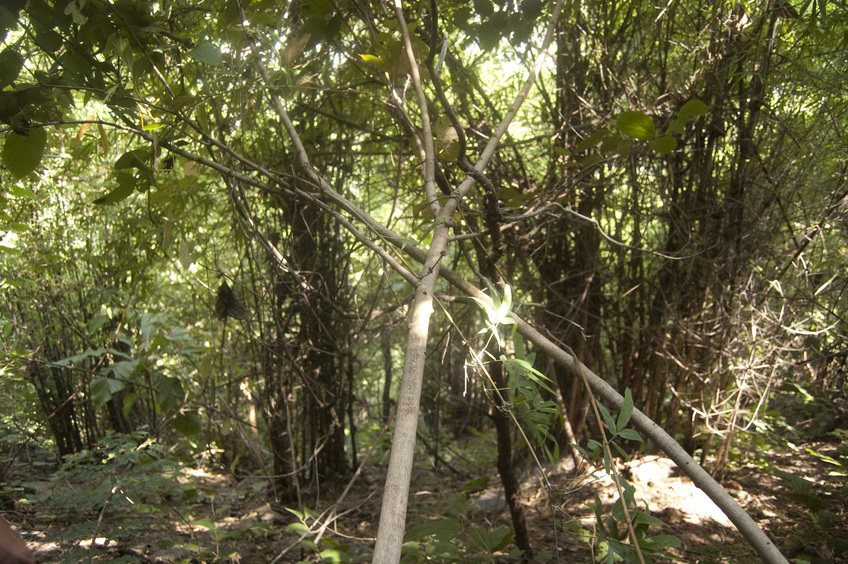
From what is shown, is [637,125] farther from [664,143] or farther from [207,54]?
[207,54]

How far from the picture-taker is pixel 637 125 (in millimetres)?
1374

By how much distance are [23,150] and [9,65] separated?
9.1 inches

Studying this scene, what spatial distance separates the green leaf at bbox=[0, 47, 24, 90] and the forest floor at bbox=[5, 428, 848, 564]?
1.43m

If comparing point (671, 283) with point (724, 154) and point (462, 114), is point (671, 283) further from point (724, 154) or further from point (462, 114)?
point (462, 114)

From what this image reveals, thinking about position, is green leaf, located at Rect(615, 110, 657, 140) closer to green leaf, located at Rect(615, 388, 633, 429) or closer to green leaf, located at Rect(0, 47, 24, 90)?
green leaf, located at Rect(615, 388, 633, 429)

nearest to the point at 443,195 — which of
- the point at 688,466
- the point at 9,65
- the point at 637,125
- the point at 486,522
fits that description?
the point at 637,125

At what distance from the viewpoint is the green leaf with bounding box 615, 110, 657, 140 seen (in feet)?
4.48

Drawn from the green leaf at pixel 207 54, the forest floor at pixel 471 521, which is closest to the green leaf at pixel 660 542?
the forest floor at pixel 471 521

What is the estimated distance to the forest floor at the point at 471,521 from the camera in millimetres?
2174

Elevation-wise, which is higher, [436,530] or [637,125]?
[637,125]

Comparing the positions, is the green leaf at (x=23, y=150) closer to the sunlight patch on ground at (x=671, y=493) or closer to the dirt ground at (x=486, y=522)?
the dirt ground at (x=486, y=522)

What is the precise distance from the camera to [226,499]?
11.9 feet

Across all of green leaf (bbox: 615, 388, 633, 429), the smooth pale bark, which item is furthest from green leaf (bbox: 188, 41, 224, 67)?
green leaf (bbox: 615, 388, 633, 429)

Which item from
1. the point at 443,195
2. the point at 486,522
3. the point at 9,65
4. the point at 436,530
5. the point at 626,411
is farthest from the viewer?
the point at 486,522
